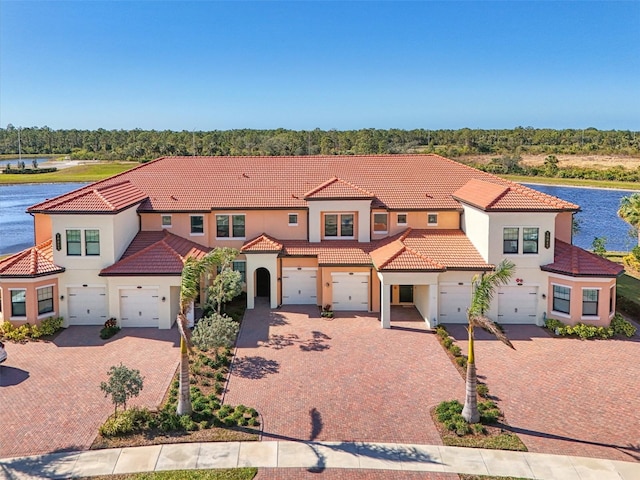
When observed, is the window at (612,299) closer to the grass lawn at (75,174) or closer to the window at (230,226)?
the window at (230,226)

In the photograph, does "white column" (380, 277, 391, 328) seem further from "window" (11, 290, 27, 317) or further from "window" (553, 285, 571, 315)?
"window" (11, 290, 27, 317)

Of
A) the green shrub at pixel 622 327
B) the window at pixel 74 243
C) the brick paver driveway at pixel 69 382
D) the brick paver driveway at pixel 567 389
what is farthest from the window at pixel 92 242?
the green shrub at pixel 622 327

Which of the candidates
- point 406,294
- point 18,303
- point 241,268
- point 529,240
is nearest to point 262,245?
point 241,268

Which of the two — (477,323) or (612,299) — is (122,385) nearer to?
(477,323)

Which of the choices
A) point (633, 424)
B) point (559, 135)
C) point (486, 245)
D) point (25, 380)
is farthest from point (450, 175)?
point (559, 135)

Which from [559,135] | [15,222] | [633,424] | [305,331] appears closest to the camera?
[633,424]

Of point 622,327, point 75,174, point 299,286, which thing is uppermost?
point 75,174

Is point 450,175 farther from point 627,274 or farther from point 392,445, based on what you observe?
point 392,445
